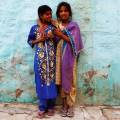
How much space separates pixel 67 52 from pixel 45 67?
342 mm

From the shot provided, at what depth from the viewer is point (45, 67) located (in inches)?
201

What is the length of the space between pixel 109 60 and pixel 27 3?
1343mm

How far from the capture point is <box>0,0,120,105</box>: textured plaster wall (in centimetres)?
529

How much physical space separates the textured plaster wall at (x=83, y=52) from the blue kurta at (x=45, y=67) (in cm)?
28

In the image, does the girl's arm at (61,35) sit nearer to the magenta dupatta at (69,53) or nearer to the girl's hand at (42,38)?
the magenta dupatta at (69,53)

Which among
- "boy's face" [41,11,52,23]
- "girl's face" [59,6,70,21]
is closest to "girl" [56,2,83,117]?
"girl's face" [59,6,70,21]

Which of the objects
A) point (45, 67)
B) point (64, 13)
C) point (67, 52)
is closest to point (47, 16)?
point (64, 13)

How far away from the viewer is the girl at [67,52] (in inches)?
201

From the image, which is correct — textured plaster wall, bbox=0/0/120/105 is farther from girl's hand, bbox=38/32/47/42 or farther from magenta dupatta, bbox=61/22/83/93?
girl's hand, bbox=38/32/47/42

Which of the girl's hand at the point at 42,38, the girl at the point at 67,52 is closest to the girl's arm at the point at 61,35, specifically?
the girl at the point at 67,52

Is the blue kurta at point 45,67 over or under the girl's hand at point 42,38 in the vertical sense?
under

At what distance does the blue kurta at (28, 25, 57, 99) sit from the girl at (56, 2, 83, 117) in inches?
3.1

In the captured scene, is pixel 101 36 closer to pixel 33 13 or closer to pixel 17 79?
pixel 33 13

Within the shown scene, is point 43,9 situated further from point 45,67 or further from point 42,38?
point 45,67
